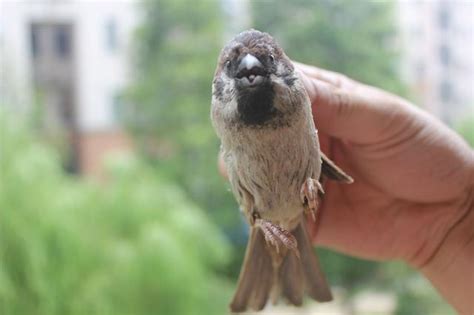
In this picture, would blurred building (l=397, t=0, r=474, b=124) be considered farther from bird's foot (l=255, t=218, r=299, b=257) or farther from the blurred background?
bird's foot (l=255, t=218, r=299, b=257)

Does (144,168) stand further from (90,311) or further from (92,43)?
(90,311)

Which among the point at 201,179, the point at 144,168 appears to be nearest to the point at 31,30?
the point at 144,168

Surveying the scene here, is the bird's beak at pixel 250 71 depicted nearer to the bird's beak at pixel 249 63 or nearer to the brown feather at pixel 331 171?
the bird's beak at pixel 249 63

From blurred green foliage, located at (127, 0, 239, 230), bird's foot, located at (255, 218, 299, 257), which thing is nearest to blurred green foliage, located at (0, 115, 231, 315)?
blurred green foliage, located at (127, 0, 239, 230)

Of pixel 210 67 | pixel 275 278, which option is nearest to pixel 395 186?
pixel 275 278

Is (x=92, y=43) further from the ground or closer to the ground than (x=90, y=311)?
further from the ground

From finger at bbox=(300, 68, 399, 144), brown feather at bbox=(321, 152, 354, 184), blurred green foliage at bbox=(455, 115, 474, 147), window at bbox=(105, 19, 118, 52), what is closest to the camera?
brown feather at bbox=(321, 152, 354, 184)

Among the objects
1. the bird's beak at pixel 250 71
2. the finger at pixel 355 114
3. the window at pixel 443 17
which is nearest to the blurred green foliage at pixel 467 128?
the window at pixel 443 17
